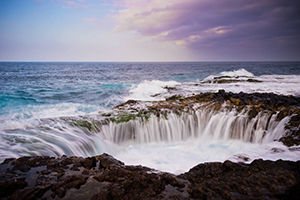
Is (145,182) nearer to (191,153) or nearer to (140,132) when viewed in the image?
(191,153)

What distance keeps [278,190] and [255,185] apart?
0.26m

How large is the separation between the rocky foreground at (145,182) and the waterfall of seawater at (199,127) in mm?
3609

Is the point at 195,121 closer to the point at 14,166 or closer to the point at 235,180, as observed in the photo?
the point at 235,180

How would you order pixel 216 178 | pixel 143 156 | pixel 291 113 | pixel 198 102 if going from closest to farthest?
pixel 216 178 → pixel 143 156 → pixel 291 113 → pixel 198 102

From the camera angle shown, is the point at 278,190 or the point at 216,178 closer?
the point at 278,190

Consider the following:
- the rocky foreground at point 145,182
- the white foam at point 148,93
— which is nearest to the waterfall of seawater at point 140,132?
the rocky foreground at point 145,182

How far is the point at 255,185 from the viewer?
7.86 ft

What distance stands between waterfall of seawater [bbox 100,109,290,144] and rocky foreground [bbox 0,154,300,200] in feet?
11.8

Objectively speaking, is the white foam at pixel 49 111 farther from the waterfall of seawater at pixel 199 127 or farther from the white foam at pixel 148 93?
the white foam at pixel 148 93

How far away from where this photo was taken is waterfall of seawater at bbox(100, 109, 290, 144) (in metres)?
6.45

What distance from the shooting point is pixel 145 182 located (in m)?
2.52

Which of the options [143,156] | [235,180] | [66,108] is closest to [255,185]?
[235,180]

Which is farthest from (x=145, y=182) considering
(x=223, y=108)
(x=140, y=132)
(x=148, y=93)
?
(x=148, y=93)

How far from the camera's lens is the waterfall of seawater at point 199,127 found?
645 cm
